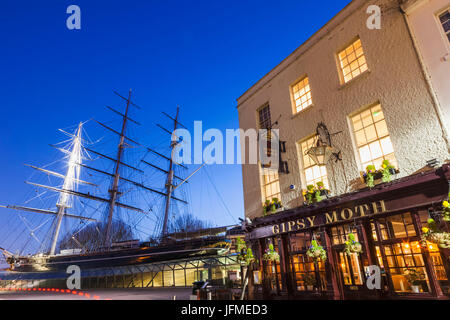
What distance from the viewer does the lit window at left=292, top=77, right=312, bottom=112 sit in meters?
11.9

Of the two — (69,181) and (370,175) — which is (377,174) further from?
(69,181)

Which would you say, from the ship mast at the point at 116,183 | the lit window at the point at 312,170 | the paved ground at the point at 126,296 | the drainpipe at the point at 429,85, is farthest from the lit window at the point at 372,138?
the ship mast at the point at 116,183

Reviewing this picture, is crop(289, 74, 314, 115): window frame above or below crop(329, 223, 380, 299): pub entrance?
above

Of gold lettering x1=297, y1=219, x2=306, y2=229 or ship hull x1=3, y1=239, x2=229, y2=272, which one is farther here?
ship hull x1=3, y1=239, x2=229, y2=272

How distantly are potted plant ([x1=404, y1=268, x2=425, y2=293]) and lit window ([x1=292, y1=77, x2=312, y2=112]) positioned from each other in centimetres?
738

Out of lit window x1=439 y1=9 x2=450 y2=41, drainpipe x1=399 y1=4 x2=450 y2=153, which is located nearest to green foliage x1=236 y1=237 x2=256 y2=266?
drainpipe x1=399 y1=4 x2=450 y2=153

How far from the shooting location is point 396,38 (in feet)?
28.8

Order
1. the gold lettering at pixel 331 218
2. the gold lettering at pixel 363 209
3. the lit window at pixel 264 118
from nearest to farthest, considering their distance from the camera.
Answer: the gold lettering at pixel 363 209
the gold lettering at pixel 331 218
the lit window at pixel 264 118

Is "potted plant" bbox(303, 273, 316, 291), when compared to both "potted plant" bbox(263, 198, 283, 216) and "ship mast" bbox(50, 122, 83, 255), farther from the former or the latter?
"ship mast" bbox(50, 122, 83, 255)

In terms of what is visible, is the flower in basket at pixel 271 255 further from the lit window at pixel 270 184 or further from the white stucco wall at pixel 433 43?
the white stucco wall at pixel 433 43

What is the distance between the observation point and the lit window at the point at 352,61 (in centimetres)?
1003

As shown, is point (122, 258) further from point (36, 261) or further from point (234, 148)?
point (234, 148)

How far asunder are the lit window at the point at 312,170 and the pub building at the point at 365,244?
142 centimetres

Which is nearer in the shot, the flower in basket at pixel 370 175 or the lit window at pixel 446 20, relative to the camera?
the lit window at pixel 446 20
